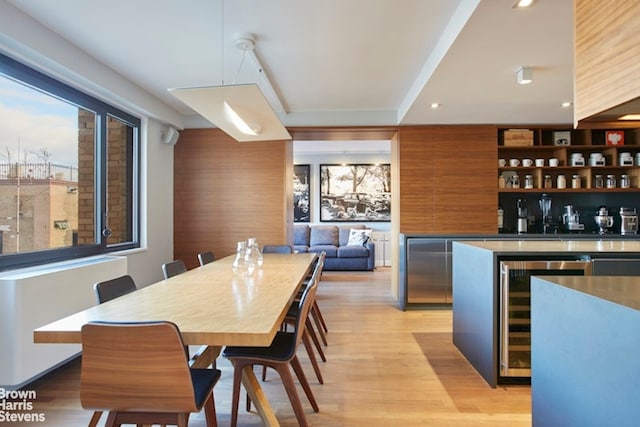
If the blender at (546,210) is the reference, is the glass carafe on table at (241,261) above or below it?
below

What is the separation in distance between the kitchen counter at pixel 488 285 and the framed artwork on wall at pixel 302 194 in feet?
16.6

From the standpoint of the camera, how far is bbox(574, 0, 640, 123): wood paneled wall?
979mm

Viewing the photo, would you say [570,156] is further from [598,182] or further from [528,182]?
[528,182]

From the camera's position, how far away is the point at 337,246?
284 inches

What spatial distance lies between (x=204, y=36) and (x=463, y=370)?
327 cm

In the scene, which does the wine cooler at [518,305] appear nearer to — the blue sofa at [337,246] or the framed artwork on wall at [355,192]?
the blue sofa at [337,246]

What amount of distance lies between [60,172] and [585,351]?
3.74 m

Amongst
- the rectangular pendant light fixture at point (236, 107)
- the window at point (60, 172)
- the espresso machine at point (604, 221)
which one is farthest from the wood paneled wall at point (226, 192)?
the espresso machine at point (604, 221)

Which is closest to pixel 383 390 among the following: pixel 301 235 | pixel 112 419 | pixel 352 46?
pixel 112 419

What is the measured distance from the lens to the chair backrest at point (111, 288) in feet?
5.98

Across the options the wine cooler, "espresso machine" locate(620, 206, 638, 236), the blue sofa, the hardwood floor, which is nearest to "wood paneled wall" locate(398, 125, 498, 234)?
the hardwood floor

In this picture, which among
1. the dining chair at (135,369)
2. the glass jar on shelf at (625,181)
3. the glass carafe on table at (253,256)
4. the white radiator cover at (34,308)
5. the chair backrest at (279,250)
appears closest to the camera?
the dining chair at (135,369)

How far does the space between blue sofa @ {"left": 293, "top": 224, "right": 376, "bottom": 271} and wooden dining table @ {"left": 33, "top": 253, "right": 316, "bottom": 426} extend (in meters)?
4.47

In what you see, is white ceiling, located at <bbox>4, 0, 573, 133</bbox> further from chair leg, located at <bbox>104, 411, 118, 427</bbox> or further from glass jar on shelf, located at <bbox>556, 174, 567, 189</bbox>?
chair leg, located at <bbox>104, 411, 118, 427</bbox>
